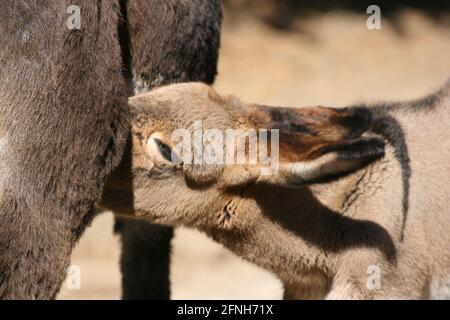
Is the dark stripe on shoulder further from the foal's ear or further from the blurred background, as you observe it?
the blurred background

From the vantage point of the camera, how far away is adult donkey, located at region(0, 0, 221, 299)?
3.91 m

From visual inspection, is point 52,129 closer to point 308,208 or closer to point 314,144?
point 314,144

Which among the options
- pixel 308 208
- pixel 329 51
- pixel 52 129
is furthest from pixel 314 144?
pixel 329 51

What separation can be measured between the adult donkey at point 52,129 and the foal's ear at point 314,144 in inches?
29.6

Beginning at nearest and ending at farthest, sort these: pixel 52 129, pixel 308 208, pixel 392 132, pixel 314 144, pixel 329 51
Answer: pixel 52 129 < pixel 314 144 < pixel 308 208 < pixel 392 132 < pixel 329 51

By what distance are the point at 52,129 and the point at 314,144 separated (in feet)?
4.19

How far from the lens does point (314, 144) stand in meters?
4.48

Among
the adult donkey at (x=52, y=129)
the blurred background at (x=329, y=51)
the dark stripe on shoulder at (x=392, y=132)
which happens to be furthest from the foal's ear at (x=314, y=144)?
the blurred background at (x=329, y=51)

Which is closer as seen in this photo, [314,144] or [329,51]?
[314,144]

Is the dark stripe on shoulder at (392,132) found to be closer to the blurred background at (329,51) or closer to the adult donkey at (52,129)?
the adult donkey at (52,129)

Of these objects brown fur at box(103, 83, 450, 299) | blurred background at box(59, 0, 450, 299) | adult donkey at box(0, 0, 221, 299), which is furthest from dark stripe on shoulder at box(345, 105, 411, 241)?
blurred background at box(59, 0, 450, 299)

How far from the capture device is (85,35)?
13.4ft

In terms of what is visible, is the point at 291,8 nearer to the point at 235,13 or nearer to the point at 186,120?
the point at 235,13

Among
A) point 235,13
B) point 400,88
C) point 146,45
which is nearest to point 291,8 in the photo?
point 235,13
